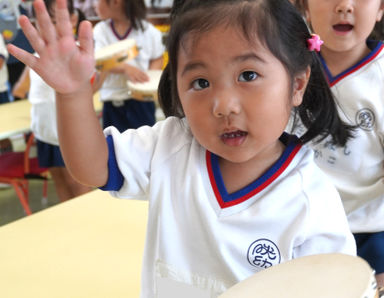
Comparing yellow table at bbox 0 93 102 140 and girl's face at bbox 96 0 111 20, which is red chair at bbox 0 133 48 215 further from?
girl's face at bbox 96 0 111 20

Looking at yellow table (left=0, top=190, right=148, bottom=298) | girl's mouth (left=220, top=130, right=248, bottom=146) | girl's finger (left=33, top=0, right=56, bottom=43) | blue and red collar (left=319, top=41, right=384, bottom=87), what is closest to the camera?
girl's finger (left=33, top=0, right=56, bottom=43)

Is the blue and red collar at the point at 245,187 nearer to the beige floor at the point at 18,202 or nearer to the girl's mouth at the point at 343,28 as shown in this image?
the girl's mouth at the point at 343,28

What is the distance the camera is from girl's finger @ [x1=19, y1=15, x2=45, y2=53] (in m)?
0.62

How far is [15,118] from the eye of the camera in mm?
2486

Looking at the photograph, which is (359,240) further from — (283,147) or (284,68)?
(284,68)

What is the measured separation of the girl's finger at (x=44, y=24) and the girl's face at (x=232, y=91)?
0.19 meters

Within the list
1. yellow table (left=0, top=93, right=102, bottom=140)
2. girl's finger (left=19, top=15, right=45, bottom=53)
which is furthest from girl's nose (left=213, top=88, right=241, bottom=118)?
yellow table (left=0, top=93, right=102, bottom=140)

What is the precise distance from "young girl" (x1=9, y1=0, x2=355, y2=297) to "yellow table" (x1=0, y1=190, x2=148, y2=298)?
209mm

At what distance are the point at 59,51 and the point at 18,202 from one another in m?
2.68

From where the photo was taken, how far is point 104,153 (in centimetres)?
75

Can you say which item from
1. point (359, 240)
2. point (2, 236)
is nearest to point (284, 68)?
point (359, 240)

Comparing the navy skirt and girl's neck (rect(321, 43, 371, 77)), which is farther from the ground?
girl's neck (rect(321, 43, 371, 77))

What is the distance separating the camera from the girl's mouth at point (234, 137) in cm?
72

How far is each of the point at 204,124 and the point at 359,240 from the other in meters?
0.58
